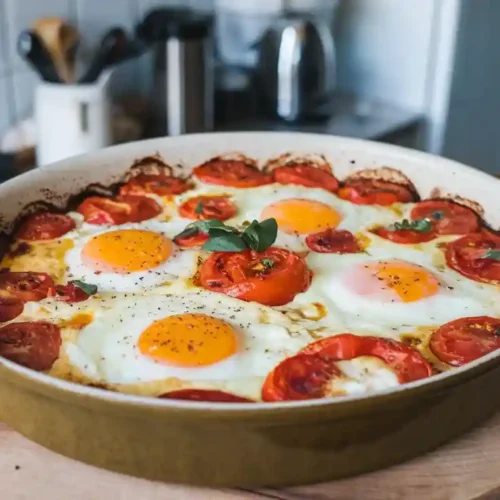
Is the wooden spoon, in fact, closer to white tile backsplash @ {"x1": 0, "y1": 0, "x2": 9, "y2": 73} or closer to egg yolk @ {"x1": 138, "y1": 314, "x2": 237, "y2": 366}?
white tile backsplash @ {"x1": 0, "y1": 0, "x2": 9, "y2": 73}

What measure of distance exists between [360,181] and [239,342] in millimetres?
685

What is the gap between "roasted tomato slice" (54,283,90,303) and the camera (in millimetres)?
1355

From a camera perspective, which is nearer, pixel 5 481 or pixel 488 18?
pixel 5 481

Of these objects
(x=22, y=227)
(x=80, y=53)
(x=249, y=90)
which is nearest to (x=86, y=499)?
(x=22, y=227)

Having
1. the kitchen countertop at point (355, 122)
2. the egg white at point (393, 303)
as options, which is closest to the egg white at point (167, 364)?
the egg white at point (393, 303)

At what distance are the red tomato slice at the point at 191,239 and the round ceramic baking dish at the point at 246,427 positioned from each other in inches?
21.7

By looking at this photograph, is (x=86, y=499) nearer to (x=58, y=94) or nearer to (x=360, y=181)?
(x=360, y=181)

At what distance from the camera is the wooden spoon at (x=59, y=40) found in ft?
7.24

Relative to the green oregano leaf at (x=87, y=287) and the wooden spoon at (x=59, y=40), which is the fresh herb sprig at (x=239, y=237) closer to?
the green oregano leaf at (x=87, y=287)

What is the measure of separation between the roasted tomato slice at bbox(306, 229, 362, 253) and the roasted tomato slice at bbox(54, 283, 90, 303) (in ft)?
1.42

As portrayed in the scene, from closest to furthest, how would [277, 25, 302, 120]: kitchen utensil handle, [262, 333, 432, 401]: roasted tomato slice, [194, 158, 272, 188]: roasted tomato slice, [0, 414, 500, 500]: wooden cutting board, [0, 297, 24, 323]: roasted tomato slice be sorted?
[0, 414, 500, 500]: wooden cutting board, [262, 333, 432, 401]: roasted tomato slice, [0, 297, 24, 323]: roasted tomato slice, [194, 158, 272, 188]: roasted tomato slice, [277, 25, 302, 120]: kitchen utensil handle

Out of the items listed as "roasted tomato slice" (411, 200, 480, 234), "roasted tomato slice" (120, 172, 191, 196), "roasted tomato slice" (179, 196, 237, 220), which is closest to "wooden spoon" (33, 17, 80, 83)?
"roasted tomato slice" (120, 172, 191, 196)

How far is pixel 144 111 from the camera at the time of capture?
8.61 feet

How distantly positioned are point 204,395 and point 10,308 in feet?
1.29
